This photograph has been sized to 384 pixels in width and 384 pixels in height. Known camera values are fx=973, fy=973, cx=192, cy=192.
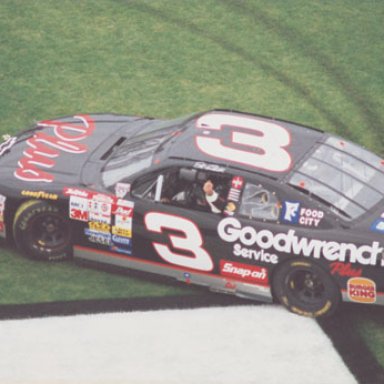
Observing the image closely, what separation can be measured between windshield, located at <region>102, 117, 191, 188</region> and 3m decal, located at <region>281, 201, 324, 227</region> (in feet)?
4.66

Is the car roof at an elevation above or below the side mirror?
above

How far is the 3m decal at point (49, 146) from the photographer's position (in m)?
9.55

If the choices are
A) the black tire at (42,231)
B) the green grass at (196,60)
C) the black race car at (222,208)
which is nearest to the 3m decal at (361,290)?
the black race car at (222,208)

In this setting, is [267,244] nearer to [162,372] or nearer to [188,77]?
[162,372]

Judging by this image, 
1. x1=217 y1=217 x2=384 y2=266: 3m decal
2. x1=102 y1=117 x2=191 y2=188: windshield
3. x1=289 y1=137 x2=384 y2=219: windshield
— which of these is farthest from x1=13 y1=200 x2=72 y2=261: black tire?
x1=289 y1=137 x2=384 y2=219: windshield

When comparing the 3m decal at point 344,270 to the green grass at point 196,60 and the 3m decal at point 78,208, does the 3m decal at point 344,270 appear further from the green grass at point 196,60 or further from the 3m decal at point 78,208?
the green grass at point 196,60

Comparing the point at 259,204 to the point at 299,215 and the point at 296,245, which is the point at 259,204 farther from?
the point at 296,245

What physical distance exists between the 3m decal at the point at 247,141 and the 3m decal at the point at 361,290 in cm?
118

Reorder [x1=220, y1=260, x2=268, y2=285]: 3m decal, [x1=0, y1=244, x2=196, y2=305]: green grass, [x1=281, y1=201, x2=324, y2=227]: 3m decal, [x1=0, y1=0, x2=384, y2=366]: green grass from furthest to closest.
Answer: [x1=0, y1=0, x2=384, y2=366]: green grass
[x1=0, y1=244, x2=196, y2=305]: green grass
[x1=220, y1=260, x2=268, y2=285]: 3m decal
[x1=281, y1=201, x2=324, y2=227]: 3m decal

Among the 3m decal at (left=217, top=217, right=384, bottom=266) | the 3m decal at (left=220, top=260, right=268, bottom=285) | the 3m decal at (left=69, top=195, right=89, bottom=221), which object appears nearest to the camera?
the 3m decal at (left=217, top=217, right=384, bottom=266)

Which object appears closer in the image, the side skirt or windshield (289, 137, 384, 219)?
windshield (289, 137, 384, 219)

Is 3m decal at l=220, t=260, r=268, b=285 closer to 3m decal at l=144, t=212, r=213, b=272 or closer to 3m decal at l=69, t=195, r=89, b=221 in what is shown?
3m decal at l=144, t=212, r=213, b=272

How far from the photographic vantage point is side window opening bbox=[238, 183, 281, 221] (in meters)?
8.53

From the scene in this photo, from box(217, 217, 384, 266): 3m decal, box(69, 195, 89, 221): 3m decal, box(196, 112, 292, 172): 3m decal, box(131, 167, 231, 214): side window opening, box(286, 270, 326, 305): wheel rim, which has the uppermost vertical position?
box(196, 112, 292, 172): 3m decal
